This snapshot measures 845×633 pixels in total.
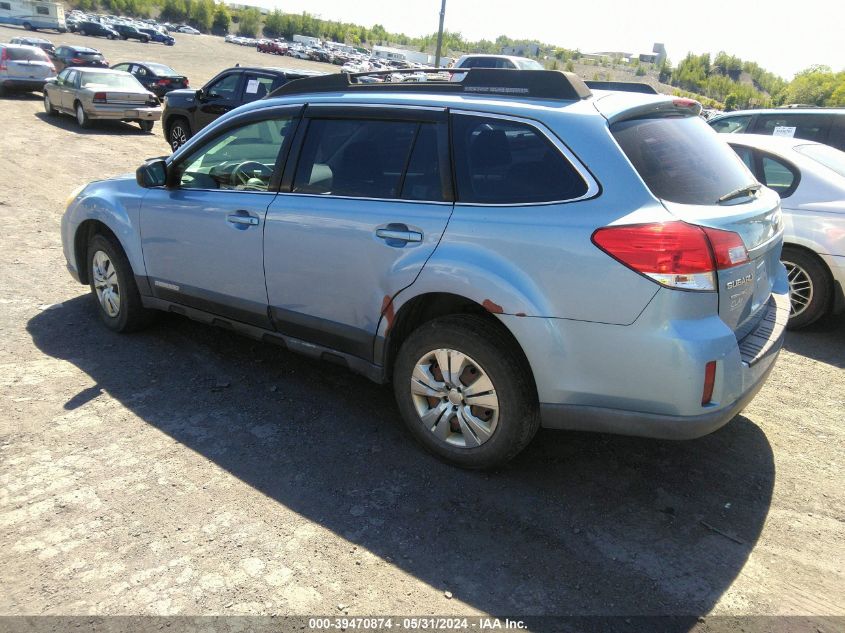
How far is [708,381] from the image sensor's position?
9.21ft

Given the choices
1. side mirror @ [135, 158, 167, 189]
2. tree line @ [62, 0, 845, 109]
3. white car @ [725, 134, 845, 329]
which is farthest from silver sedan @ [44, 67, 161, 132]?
tree line @ [62, 0, 845, 109]

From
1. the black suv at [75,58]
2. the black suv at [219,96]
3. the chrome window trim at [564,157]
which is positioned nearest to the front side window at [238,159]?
the chrome window trim at [564,157]

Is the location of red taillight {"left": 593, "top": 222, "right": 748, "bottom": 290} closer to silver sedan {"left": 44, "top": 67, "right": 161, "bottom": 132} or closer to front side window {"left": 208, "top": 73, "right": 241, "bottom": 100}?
front side window {"left": 208, "top": 73, "right": 241, "bottom": 100}

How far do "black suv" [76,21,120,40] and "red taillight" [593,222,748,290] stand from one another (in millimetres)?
74584

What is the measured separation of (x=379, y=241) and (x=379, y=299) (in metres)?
0.31

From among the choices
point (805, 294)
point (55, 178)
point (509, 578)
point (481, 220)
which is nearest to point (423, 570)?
point (509, 578)

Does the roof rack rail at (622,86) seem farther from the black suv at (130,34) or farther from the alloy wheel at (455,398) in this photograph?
the black suv at (130,34)

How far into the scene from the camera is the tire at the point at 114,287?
4.88m

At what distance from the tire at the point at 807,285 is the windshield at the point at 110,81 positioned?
51.7 feet

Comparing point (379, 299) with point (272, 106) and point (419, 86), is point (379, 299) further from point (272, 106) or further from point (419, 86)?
point (272, 106)

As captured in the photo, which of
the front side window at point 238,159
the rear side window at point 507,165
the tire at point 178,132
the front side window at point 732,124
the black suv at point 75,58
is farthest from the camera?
the black suv at point 75,58

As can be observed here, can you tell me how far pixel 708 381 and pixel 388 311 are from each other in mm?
1598

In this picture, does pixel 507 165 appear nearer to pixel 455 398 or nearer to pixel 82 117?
pixel 455 398

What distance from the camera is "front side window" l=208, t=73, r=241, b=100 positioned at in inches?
506
